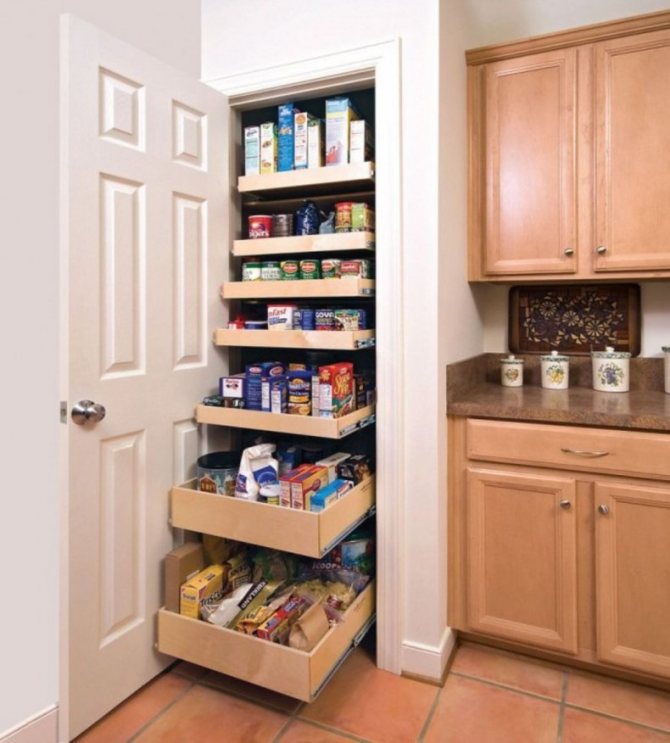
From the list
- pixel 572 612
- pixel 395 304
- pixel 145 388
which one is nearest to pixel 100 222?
pixel 145 388

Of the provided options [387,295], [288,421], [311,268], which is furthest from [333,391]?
[311,268]

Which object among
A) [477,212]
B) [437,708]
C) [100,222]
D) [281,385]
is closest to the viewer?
[100,222]

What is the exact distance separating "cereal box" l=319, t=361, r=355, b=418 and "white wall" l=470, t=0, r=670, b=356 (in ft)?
3.00

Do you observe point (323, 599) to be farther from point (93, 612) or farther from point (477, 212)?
point (477, 212)

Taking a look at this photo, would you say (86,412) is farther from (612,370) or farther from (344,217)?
(612,370)

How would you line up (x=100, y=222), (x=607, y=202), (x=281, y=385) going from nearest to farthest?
1. (x=100, y=222)
2. (x=281, y=385)
3. (x=607, y=202)

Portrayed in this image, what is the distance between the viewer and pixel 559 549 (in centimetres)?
172

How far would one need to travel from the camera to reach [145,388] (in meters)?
1.63

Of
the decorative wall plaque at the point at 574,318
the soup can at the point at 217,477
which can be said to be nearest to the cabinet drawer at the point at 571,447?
the decorative wall plaque at the point at 574,318

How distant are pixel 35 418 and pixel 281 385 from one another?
704 millimetres

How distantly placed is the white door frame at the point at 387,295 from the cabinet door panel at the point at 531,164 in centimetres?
54

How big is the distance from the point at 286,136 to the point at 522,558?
162cm

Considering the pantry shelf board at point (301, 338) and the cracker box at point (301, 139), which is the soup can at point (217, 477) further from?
the cracker box at point (301, 139)

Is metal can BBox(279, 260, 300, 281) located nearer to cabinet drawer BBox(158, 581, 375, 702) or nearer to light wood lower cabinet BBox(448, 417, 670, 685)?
light wood lower cabinet BBox(448, 417, 670, 685)
